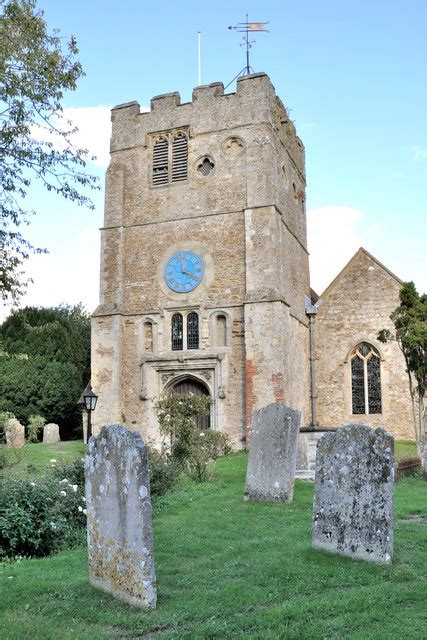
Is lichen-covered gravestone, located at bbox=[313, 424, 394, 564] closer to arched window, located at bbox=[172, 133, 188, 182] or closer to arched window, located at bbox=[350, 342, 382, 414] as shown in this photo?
arched window, located at bbox=[350, 342, 382, 414]

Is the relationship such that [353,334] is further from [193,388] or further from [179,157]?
[179,157]

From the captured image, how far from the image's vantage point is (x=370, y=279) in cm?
2509

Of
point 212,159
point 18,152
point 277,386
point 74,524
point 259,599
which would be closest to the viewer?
point 259,599

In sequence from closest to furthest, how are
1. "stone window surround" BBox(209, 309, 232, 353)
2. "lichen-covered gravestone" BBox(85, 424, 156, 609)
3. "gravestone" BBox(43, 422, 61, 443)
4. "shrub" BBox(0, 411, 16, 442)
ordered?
"lichen-covered gravestone" BBox(85, 424, 156, 609) < "shrub" BBox(0, 411, 16, 442) < "stone window surround" BBox(209, 309, 232, 353) < "gravestone" BBox(43, 422, 61, 443)

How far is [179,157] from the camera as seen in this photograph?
24.6 m

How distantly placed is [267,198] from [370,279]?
224 inches

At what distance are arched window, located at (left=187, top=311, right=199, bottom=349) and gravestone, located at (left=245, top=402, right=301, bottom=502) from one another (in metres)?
12.0

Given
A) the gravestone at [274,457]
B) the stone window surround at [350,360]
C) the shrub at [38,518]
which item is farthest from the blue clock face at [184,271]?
the shrub at [38,518]

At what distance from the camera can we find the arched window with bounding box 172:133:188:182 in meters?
24.4

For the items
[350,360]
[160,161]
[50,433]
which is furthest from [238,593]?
[50,433]

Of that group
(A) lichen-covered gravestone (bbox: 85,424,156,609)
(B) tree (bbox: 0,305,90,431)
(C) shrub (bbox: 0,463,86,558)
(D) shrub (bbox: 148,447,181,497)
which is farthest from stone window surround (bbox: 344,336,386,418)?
(A) lichen-covered gravestone (bbox: 85,424,156,609)

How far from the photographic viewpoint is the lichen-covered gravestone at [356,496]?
6930mm

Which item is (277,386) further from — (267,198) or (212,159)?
(212,159)

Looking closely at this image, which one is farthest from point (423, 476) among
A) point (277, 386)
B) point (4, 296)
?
point (4, 296)
